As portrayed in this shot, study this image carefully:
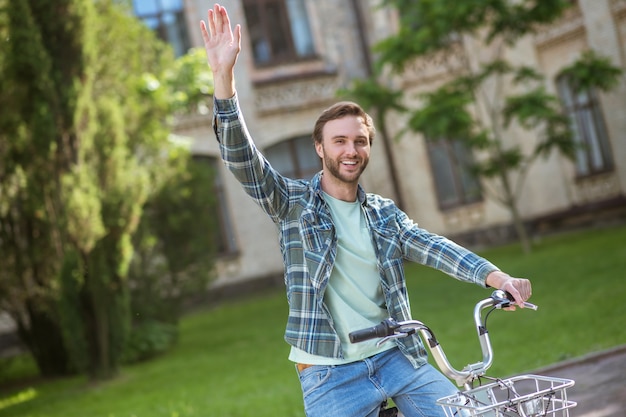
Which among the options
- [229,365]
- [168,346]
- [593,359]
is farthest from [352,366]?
[168,346]

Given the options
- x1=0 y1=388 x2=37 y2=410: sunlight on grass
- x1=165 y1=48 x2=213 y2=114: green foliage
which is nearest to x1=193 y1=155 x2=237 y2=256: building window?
x1=165 y1=48 x2=213 y2=114: green foliage

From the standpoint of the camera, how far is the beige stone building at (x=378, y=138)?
21156mm

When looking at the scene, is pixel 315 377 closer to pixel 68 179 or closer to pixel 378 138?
pixel 68 179

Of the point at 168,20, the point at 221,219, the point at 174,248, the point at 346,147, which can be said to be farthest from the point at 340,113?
the point at 168,20

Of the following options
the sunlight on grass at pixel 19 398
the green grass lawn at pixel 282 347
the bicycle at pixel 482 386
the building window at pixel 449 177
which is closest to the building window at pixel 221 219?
the green grass lawn at pixel 282 347

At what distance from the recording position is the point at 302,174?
22688mm

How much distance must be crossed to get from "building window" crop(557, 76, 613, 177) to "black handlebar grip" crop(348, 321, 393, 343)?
18.5 metres

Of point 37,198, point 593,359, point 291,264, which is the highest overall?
point 37,198

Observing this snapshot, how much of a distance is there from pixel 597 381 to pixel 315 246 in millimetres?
4427

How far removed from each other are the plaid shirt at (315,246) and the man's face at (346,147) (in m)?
0.15

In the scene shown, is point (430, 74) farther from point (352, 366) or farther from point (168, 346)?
point (352, 366)

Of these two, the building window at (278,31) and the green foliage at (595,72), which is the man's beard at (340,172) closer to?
the green foliage at (595,72)

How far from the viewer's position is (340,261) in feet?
11.5

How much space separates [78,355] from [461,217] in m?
13.3
